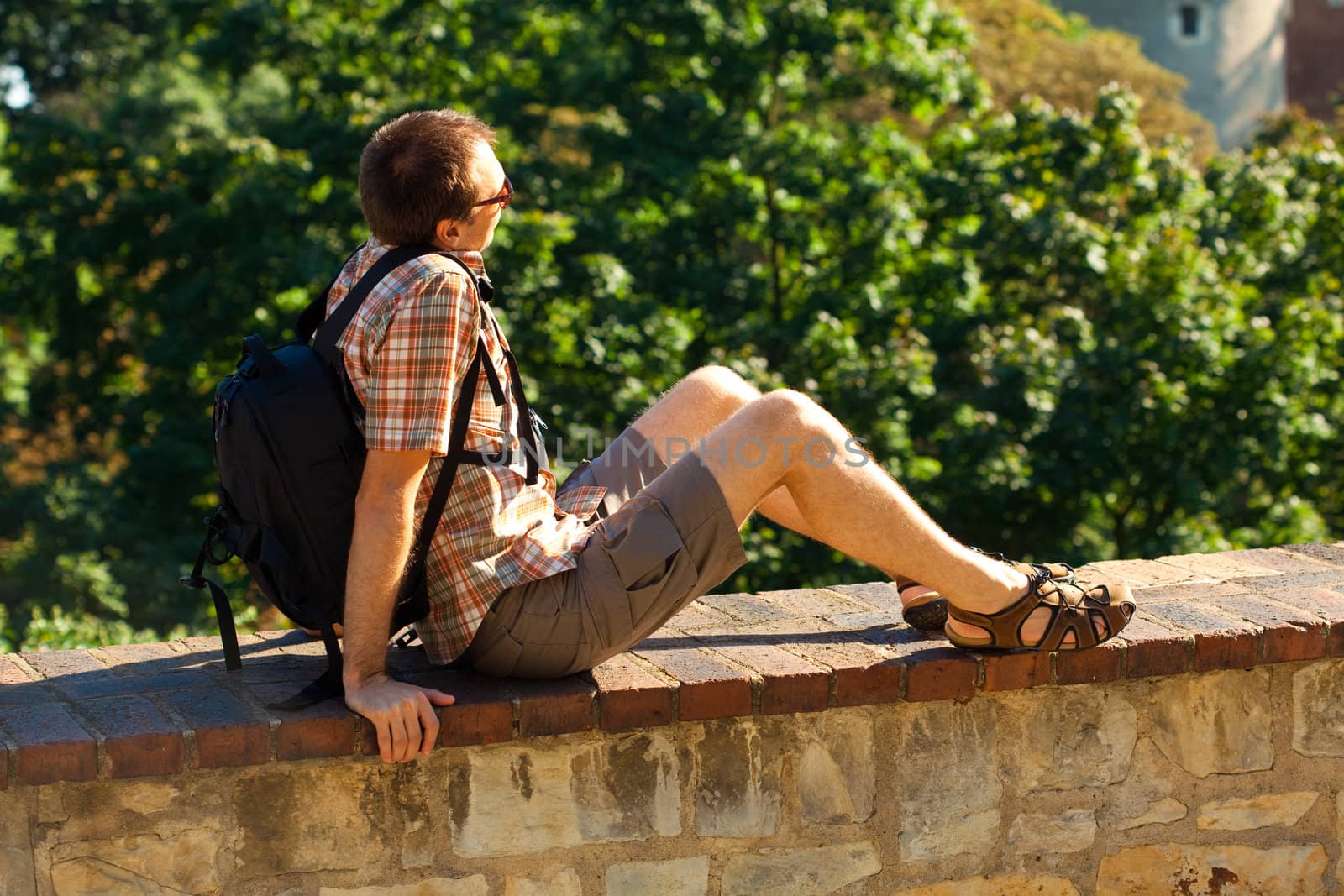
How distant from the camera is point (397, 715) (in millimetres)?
2236

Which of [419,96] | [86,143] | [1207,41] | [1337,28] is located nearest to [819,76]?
[419,96]

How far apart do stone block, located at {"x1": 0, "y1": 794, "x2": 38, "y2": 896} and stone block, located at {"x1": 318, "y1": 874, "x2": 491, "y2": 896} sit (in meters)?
0.43

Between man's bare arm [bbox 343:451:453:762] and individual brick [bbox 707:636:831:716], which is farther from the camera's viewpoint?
individual brick [bbox 707:636:831:716]

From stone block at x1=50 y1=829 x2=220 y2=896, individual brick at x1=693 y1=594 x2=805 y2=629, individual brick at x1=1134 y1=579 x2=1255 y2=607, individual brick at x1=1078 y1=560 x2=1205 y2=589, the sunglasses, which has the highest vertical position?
the sunglasses

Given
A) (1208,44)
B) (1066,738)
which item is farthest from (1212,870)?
(1208,44)

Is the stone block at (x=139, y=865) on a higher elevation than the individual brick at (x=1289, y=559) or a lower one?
lower

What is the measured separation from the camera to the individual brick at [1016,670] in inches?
105

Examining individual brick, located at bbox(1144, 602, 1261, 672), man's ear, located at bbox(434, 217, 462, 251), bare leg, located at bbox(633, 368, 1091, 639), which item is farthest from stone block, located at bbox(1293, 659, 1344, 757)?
man's ear, located at bbox(434, 217, 462, 251)

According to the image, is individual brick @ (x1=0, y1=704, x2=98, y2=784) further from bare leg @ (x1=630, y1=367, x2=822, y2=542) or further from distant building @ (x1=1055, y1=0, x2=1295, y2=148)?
distant building @ (x1=1055, y1=0, x2=1295, y2=148)

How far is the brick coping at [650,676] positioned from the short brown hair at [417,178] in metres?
0.78

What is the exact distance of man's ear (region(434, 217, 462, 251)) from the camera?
2432 mm

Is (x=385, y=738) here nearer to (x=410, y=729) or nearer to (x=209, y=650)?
(x=410, y=729)

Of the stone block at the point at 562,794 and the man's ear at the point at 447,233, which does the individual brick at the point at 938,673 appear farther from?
the man's ear at the point at 447,233

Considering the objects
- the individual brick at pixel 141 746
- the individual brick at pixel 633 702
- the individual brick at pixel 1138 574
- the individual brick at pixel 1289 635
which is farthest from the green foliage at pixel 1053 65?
the individual brick at pixel 141 746
